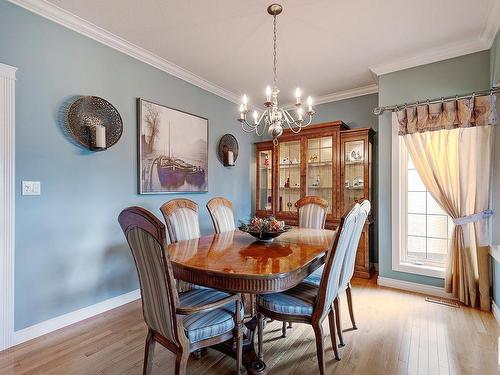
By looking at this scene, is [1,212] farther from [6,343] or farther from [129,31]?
[129,31]

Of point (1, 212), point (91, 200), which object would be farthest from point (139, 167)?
point (1, 212)

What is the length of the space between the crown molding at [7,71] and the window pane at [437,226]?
4.19 metres

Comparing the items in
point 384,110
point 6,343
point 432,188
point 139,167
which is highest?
point 384,110

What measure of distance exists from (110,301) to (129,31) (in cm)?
263

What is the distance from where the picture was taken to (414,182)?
3104 millimetres

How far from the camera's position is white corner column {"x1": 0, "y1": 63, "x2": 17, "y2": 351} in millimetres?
1916

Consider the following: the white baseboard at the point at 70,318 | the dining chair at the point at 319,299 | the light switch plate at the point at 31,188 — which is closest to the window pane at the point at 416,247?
the dining chair at the point at 319,299

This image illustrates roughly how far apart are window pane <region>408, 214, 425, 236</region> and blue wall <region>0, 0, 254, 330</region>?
9.87 ft

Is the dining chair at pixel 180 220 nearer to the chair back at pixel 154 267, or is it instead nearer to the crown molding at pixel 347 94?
the chair back at pixel 154 267

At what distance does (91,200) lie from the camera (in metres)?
2.46

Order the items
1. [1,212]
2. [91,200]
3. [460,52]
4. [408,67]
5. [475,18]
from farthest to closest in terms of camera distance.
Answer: [408,67] → [460,52] → [91,200] → [475,18] → [1,212]

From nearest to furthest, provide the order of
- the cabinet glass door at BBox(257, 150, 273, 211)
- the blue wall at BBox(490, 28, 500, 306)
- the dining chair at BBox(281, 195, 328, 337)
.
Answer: the blue wall at BBox(490, 28, 500, 306) < the dining chair at BBox(281, 195, 328, 337) < the cabinet glass door at BBox(257, 150, 273, 211)

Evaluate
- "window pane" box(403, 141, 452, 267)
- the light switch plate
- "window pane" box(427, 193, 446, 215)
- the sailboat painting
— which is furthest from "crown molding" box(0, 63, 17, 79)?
"window pane" box(427, 193, 446, 215)

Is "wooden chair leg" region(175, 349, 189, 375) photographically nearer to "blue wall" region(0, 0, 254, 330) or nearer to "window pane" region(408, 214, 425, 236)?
"blue wall" region(0, 0, 254, 330)
